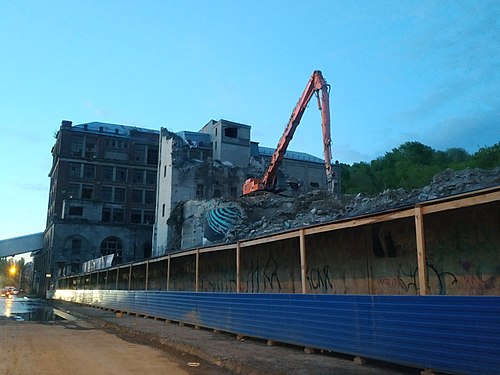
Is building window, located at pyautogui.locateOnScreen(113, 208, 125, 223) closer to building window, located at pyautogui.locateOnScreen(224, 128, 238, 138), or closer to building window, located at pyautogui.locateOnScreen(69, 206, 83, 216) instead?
building window, located at pyautogui.locateOnScreen(69, 206, 83, 216)

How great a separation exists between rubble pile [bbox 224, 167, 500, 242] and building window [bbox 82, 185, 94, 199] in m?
41.7

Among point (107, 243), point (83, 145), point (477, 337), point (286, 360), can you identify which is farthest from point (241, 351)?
point (83, 145)

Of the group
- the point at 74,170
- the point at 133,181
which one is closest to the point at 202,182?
the point at 133,181

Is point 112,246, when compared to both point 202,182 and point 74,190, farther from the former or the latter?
point 202,182

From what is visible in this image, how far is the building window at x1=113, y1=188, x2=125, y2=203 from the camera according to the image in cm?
7600

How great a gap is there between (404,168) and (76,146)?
53.3 metres

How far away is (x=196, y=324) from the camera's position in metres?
15.9

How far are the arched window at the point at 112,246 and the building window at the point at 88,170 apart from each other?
1153 cm

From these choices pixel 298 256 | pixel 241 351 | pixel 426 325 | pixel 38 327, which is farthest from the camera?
pixel 38 327

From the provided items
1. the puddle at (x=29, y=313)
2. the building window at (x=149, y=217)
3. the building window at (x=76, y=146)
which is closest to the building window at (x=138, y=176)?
the building window at (x=149, y=217)

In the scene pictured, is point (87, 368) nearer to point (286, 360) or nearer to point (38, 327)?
point (286, 360)

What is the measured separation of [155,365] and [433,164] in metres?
69.5

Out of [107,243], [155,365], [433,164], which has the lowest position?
[155,365]

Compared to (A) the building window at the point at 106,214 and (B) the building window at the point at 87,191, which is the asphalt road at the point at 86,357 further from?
(B) the building window at the point at 87,191
